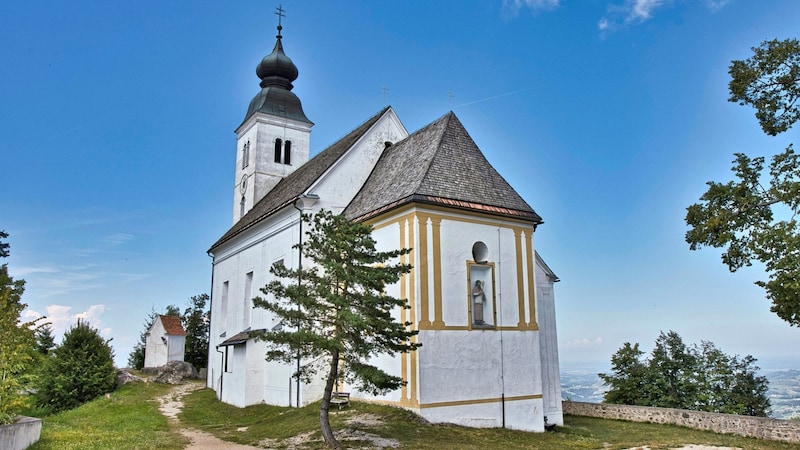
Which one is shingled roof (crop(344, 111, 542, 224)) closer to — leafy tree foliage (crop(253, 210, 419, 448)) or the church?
the church

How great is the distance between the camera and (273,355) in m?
12.2

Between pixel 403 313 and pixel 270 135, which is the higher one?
pixel 270 135

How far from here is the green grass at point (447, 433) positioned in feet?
44.0

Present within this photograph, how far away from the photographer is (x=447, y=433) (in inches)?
558

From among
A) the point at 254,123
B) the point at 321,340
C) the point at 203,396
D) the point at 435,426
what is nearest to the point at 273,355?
the point at 321,340

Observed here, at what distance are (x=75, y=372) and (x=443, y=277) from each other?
20365mm

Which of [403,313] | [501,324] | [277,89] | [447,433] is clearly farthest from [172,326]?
[447,433]

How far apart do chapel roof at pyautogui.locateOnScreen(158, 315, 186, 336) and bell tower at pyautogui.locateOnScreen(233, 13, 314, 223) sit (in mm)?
11365

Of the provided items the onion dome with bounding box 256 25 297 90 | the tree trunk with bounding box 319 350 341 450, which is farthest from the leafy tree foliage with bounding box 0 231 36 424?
the onion dome with bounding box 256 25 297 90

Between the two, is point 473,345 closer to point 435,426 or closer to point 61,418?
point 435,426

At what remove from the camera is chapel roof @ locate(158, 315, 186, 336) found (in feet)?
131

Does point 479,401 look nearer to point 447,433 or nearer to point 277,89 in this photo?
point 447,433

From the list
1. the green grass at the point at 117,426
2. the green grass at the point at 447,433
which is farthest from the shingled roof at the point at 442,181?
the green grass at the point at 117,426

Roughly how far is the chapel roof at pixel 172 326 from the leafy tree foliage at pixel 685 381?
28.9m
